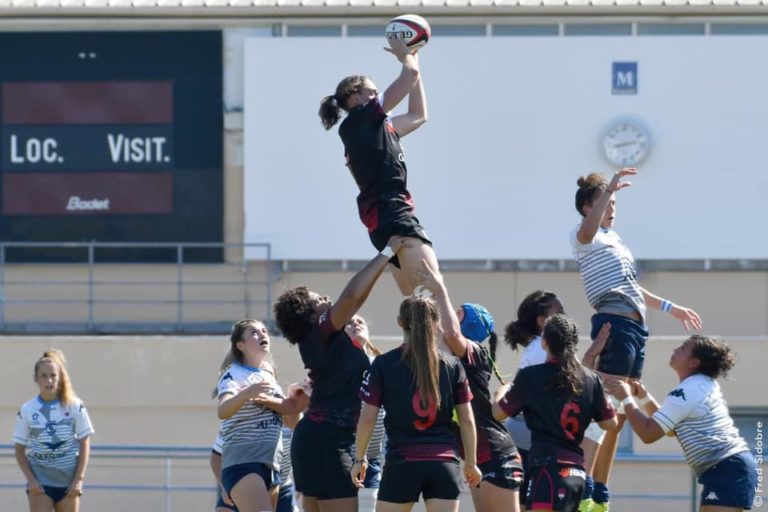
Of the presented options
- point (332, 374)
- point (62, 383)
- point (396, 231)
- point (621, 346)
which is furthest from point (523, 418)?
point (62, 383)

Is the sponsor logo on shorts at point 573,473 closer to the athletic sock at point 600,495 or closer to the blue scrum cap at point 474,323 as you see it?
the blue scrum cap at point 474,323

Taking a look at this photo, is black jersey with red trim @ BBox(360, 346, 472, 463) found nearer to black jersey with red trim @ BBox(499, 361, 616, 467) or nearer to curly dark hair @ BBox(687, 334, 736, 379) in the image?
black jersey with red trim @ BBox(499, 361, 616, 467)

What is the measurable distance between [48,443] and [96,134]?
18.4 ft

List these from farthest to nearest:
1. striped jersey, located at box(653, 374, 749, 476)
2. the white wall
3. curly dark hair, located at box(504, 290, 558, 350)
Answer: the white wall
curly dark hair, located at box(504, 290, 558, 350)
striped jersey, located at box(653, 374, 749, 476)

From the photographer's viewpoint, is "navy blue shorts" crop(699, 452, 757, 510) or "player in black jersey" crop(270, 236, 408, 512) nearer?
"player in black jersey" crop(270, 236, 408, 512)

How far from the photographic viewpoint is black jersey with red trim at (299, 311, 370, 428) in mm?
6875

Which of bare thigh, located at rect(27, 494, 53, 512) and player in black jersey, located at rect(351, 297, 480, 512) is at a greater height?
player in black jersey, located at rect(351, 297, 480, 512)

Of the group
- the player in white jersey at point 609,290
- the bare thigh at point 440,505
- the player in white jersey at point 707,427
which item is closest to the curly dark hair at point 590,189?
the player in white jersey at point 609,290

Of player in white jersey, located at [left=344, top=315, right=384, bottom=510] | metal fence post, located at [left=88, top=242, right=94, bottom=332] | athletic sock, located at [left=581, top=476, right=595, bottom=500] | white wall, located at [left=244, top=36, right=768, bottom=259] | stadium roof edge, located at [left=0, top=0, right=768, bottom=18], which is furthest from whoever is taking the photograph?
white wall, located at [left=244, top=36, right=768, bottom=259]

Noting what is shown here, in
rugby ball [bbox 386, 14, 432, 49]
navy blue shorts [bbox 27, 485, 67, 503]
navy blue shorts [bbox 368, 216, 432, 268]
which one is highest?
rugby ball [bbox 386, 14, 432, 49]

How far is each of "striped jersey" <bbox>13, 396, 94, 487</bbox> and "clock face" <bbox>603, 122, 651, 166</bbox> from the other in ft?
23.3

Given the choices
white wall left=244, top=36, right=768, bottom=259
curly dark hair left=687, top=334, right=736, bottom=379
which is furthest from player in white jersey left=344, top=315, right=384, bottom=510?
white wall left=244, top=36, right=768, bottom=259

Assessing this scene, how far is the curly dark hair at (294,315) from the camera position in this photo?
6.93 metres

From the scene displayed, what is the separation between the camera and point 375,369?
6.47 metres
